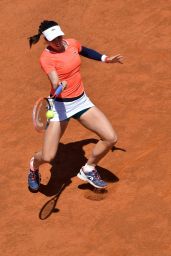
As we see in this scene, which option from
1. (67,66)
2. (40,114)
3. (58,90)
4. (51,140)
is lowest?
(51,140)

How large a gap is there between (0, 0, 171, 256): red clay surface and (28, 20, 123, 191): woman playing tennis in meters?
0.79

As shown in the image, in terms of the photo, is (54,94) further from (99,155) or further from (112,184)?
(112,184)

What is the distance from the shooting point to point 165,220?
866cm

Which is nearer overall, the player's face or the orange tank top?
the player's face

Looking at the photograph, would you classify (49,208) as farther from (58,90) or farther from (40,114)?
(58,90)

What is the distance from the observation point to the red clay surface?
8.72 m

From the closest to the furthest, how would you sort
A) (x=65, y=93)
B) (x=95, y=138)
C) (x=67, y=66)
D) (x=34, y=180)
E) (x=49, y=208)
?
(x=67, y=66)
(x=65, y=93)
(x=49, y=208)
(x=34, y=180)
(x=95, y=138)

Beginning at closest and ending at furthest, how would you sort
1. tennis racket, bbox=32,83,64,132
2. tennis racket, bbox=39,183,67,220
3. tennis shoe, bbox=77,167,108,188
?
tennis racket, bbox=32,83,64,132 < tennis racket, bbox=39,183,67,220 < tennis shoe, bbox=77,167,108,188

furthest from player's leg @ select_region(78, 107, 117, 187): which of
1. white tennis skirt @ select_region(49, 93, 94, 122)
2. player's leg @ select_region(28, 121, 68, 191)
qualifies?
player's leg @ select_region(28, 121, 68, 191)

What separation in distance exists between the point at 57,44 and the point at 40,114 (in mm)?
1121

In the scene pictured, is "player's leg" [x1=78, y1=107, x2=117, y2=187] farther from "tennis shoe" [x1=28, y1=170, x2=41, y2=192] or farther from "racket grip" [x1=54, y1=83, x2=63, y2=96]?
"tennis shoe" [x1=28, y1=170, x2=41, y2=192]

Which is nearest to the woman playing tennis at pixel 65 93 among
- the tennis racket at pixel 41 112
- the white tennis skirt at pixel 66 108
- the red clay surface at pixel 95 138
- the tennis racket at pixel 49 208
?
the white tennis skirt at pixel 66 108

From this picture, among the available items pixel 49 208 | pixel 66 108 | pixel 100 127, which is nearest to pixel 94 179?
pixel 49 208

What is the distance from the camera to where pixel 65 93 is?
8773 mm
